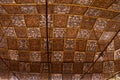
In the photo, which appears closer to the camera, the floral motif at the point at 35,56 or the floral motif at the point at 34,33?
the floral motif at the point at 34,33

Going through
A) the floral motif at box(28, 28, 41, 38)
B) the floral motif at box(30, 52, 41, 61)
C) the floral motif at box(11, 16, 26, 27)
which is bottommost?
the floral motif at box(30, 52, 41, 61)

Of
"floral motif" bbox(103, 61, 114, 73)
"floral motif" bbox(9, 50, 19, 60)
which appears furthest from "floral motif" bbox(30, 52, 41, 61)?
"floral motif" bbox(103, 61, 114, 73)

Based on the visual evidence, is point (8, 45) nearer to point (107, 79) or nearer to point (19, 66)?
point (19, 66)

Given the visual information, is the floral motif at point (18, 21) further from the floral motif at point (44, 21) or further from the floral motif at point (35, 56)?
the floral motif at point (35, 56)

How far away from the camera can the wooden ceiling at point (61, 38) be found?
578cm

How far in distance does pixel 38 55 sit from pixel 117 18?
97.0 inches

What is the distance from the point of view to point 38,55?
7125 mm

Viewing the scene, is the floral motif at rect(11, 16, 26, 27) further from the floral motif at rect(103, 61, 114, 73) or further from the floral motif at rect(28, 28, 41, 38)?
the floral motif at rect(103, 61, 114, 73)

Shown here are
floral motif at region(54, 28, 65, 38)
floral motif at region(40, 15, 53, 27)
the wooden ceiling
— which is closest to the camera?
the wooden ceiling

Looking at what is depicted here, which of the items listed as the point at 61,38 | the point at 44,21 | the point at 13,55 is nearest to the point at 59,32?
the point at 61,38

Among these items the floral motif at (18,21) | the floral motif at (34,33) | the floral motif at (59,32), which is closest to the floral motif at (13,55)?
the floral motif at (34,33)

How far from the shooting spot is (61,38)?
667cm

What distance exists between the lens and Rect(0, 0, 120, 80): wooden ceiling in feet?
19.0

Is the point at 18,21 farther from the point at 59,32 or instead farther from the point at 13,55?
the point at 13,55
